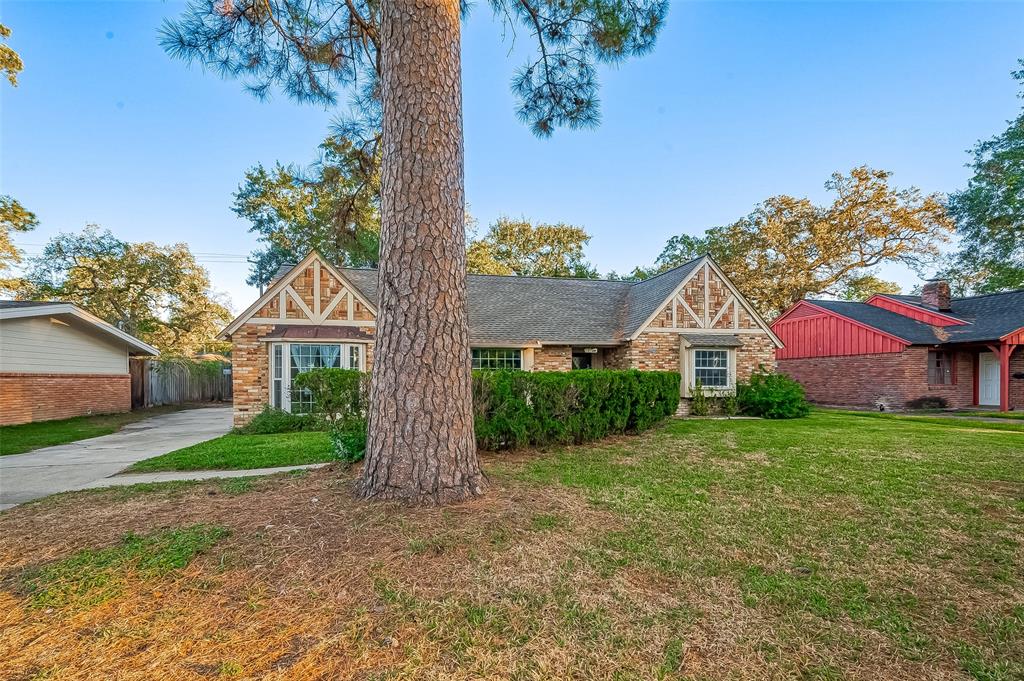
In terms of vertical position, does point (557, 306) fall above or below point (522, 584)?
above

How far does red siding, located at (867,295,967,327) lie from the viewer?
17.2 meters

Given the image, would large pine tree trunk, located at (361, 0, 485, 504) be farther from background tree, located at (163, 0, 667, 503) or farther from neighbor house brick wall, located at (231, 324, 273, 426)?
neighbor house brick wall, located at (231, 324, 273, 426)

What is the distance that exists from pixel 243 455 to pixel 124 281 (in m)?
23.5

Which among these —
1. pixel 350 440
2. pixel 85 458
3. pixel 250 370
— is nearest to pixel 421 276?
pixel 350 440

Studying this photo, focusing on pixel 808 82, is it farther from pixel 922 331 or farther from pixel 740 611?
pixel 740 611

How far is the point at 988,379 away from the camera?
1667 centimetres

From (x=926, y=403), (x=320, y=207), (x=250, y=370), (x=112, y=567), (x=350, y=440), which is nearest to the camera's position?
(x=112, y=567)

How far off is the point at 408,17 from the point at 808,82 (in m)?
11.7

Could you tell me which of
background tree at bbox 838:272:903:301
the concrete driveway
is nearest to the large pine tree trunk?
the concrete driveway

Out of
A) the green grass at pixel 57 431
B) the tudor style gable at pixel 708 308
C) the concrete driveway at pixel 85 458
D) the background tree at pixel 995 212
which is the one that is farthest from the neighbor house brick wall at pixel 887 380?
the green grass at pixel 57 431

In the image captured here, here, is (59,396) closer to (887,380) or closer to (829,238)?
(887,380)

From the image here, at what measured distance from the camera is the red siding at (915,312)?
56.4 feet

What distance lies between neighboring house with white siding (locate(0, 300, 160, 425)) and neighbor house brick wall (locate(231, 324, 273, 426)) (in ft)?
19.6

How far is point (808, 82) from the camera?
11.1 meters
